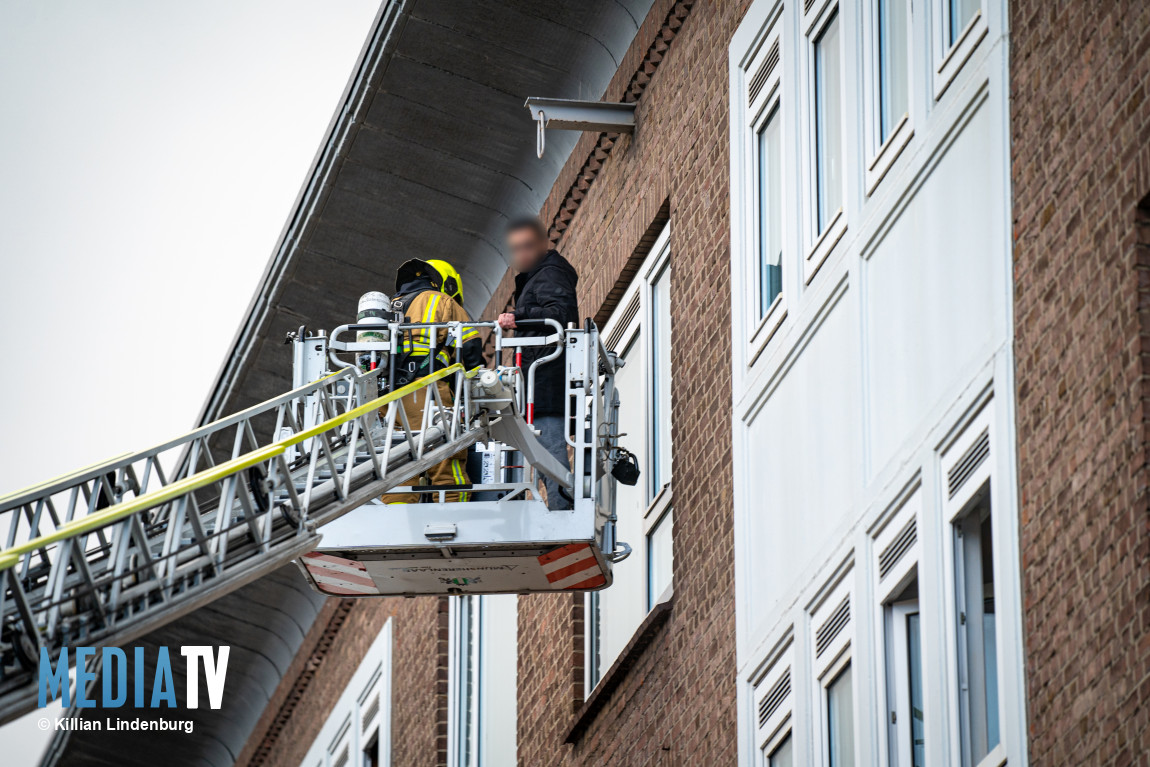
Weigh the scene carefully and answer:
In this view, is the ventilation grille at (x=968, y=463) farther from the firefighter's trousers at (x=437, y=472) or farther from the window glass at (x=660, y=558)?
the window glass at (x=660, y=558)

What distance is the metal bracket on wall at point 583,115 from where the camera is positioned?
603 inches

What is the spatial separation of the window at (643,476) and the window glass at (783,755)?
260cm

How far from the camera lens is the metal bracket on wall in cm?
1532

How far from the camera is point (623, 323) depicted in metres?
15.8

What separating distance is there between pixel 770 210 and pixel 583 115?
3.04 meters

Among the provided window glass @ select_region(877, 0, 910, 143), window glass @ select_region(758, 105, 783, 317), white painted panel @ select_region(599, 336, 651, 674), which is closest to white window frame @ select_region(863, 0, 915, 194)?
window glass @ select_region(877, 0, 910, 143)

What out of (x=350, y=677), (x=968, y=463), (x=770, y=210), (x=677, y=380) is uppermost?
(x=770, y=210)

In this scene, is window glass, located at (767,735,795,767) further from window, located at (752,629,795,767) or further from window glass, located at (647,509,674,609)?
window glass, located at (647,509,674,609)

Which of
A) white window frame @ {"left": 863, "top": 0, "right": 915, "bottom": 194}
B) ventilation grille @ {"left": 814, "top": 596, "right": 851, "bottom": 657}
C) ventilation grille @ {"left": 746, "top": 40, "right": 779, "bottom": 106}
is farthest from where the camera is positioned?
ventilation grille @ {"left": 746, "top": 40, "right": 779, "bottom": 106}

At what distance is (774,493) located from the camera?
1175 cm

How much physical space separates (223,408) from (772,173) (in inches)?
420

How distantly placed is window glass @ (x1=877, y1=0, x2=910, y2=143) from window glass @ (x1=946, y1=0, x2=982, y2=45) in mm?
526

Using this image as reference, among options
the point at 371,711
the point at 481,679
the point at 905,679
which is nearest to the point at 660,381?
the point at 481,679

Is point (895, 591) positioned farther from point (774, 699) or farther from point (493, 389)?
point (493, 389)
